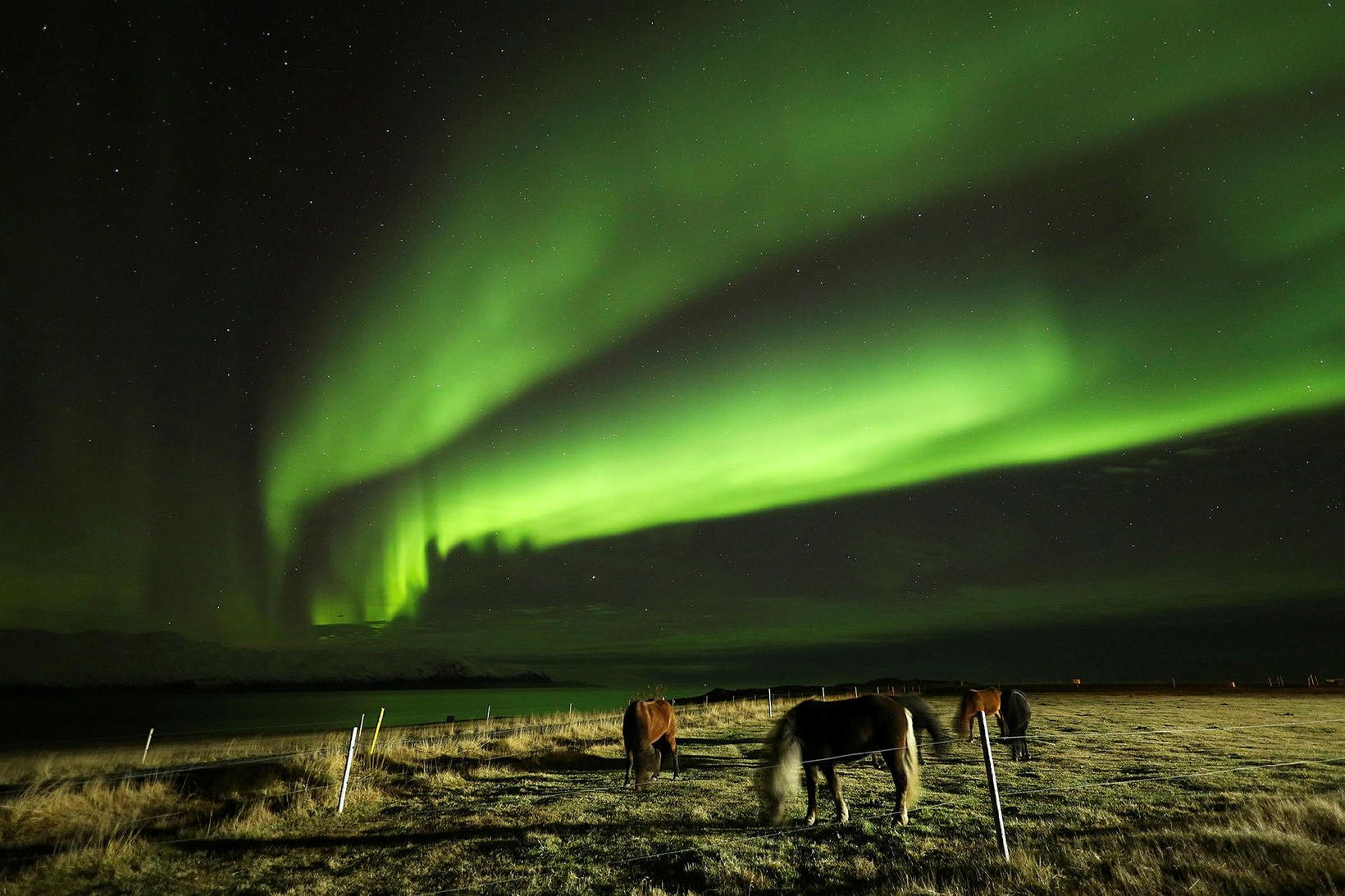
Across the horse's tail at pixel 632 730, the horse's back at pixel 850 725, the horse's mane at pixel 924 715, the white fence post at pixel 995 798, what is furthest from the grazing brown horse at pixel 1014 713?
the white fence post at pixel 995 798

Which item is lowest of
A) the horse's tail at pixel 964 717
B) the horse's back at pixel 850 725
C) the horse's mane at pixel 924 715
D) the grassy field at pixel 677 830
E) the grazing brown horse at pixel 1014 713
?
the horse's tail at pixel 964 717

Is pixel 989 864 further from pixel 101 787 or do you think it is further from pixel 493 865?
pixel 101 787

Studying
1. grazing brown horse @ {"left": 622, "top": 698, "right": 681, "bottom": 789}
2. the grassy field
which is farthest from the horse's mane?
grazing brown horse @ {"left": 622, "top": 698, "right": 681, "bottom": 789}

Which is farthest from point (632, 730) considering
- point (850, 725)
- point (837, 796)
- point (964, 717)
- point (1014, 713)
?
point (964, 717)

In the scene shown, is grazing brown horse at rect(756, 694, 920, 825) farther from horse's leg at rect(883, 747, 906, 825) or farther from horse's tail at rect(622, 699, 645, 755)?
horse's tail at rect(622, 699, 645, 755)

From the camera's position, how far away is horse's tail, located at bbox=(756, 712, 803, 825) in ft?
28.7

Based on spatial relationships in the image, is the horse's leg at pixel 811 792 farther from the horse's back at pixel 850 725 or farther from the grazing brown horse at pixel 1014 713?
the grazing brown horse at pixel 1014 713

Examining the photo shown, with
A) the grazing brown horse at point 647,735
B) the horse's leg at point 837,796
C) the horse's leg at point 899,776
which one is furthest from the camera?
the grazing brown horse at point 647,735

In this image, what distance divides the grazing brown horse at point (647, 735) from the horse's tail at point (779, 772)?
344cm

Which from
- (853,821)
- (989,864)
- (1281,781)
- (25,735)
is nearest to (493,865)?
(853,821)

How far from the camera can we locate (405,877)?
6.81 metres

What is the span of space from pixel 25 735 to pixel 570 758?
51.2 m

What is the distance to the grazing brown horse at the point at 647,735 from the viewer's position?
12.0m

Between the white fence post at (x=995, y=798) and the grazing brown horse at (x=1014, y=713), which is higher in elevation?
the white fence post at (x=995, y=798)
